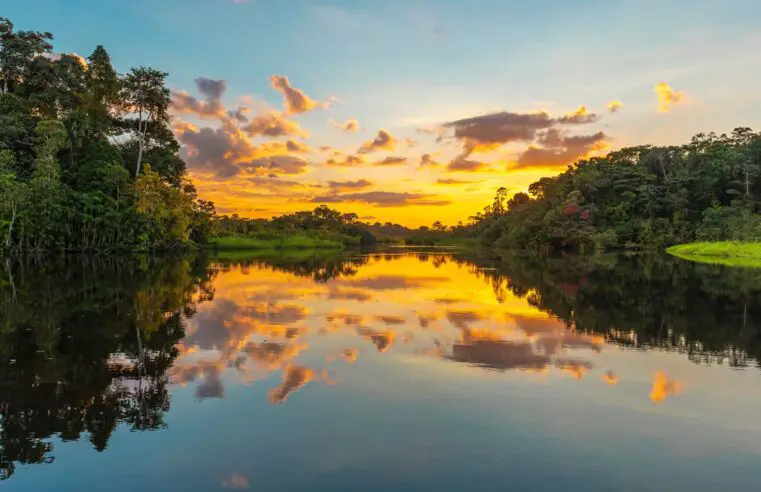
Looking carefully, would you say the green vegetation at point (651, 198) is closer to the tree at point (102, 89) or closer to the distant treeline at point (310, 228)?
the distant treeline at point (310, 228)

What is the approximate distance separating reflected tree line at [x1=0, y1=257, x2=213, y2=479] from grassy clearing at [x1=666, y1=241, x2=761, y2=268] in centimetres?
4492

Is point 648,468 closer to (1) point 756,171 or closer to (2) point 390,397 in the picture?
(2) point 390,397

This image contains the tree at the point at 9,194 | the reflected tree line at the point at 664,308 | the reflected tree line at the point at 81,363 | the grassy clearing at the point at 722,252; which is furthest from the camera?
the grassy clearing at the point at 722,252

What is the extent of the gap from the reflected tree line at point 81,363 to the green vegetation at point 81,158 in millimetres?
30598

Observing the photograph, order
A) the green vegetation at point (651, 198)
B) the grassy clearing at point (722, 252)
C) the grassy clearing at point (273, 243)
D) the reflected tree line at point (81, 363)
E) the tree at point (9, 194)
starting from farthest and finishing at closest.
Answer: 1. the grassy clearing at point (273, 243)
2. the green vegetation at point (651, 198)
3. the grassy clearing at point (722, 252)
4. the tree at point (9, 194)
5. the reflected tree line at point (81, 363)

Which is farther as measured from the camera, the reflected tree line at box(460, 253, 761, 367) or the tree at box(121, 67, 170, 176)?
the tree at box(121, 67, 170, 176)

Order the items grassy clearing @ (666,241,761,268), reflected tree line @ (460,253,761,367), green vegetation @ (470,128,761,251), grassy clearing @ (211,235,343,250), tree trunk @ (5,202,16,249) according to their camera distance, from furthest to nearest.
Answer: grassy clearing @ (211,235,343,250)
green vegetation @ (470,128,761,251)
grassy clearing @ (666,241,761,268)
tree trunk @ (5,202,16,249)
reflected tree line @ (460,253,761,367)

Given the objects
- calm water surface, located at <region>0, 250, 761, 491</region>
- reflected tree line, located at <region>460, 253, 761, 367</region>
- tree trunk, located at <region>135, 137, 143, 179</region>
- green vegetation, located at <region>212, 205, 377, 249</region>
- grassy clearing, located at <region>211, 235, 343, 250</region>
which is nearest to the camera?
calm water surface, located at <region>0, 250, 761, 491</region>

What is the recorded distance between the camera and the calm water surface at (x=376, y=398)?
19.2 feet

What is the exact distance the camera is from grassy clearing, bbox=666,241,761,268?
46.4 metres

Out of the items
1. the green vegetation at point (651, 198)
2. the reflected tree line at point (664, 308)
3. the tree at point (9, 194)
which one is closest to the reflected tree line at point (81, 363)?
the reflected tree line at point (664, 308)

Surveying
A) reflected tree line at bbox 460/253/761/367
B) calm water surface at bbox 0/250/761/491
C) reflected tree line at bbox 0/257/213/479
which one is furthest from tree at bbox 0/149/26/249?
reflected tree line at bbox 460/253/761/367

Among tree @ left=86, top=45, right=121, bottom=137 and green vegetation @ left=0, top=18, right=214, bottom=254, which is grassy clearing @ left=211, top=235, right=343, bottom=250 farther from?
tree @ left=86, top=45, right=121, bottom=137

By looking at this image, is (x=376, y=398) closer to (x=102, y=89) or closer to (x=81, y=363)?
(x=81, y=363)
